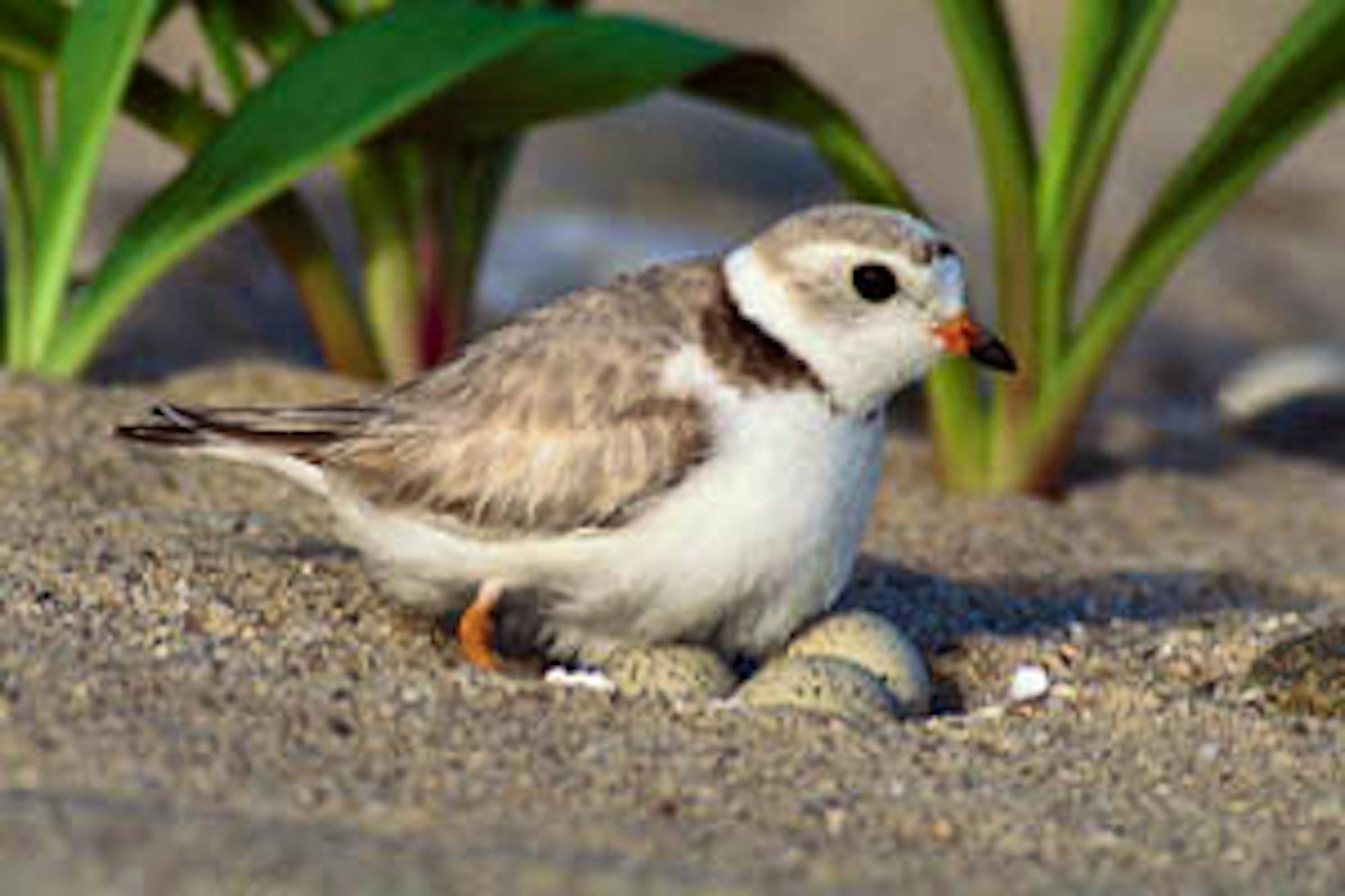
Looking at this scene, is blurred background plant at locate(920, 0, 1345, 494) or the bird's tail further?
blurred background plant at locate(920, 0, 1345, 494)

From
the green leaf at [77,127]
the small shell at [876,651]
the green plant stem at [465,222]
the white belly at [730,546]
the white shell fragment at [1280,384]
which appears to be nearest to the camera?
the white belly at [730,546]

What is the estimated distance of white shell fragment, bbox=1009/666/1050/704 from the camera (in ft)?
12.7

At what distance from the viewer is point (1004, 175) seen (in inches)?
205

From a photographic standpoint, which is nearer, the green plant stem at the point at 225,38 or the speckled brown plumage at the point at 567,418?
the speckled brown plumage at the point at 567,418

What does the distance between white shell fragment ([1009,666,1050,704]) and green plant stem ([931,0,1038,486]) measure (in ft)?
4.66

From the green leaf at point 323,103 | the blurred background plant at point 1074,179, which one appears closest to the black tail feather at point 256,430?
the green leaf at point 323,103

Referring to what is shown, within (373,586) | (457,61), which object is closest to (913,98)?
(457,61)

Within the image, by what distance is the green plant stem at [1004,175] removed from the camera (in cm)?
513

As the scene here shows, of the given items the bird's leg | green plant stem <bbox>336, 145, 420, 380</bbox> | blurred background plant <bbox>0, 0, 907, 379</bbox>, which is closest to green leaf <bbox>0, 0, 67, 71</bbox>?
blurred background plant <bbox>0, 0, 907, 379</bbox>

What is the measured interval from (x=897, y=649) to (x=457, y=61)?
1623 mm

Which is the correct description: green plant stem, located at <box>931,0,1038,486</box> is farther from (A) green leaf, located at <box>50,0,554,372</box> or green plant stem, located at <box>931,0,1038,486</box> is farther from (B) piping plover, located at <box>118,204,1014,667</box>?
(B) piping plover, located at <box>118,204,1014,667</box>

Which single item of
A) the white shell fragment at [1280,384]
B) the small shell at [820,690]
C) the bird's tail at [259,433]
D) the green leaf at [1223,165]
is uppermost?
the bird's tail at [259,433]

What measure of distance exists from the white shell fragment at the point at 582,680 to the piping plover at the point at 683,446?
0.06 metres

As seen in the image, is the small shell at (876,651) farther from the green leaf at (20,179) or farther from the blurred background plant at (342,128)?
the green leaf at (20,179)
